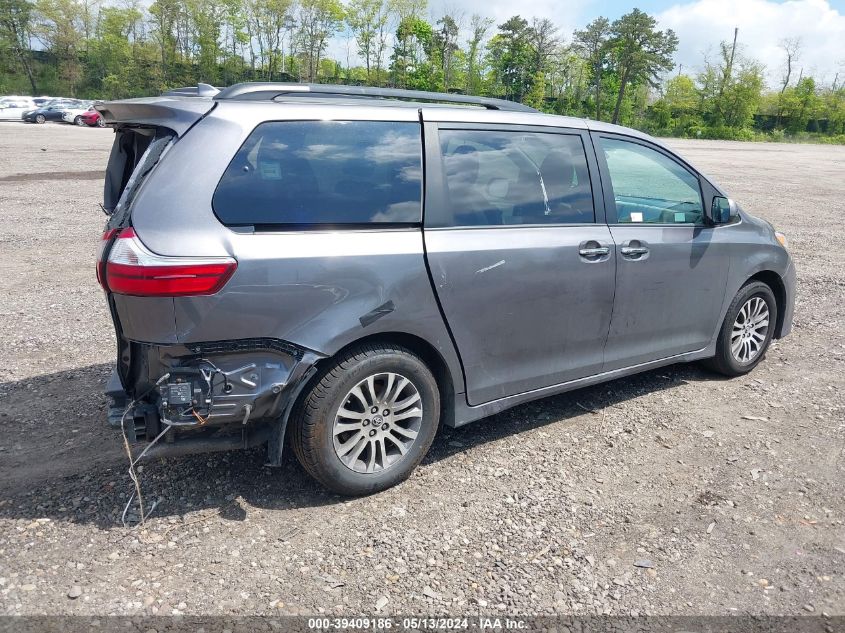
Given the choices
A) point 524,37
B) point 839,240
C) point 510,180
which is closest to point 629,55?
point 524,37

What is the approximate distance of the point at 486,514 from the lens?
3.43m

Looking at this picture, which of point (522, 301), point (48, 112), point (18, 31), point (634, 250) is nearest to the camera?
point (522, 301)

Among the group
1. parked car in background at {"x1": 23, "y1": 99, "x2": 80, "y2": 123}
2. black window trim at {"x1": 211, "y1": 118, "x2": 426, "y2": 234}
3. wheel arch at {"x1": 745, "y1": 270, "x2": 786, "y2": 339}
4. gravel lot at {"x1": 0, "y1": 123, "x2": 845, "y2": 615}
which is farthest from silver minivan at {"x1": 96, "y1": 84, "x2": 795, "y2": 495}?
parked car in background at {"x1": 23, "y1": 99, "x2": 80, "y2": 123}

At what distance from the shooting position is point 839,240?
11.7m

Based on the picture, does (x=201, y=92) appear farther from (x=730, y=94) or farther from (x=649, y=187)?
(x=730, y=94)

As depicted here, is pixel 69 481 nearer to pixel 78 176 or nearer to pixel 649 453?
pixel 649 453

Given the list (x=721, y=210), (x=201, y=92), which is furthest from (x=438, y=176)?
(x=721, y=210)

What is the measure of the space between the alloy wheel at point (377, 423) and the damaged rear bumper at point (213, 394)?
1.00 feet

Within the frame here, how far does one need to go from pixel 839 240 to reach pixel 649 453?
9.87m

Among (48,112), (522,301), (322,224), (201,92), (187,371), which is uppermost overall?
(201,92)

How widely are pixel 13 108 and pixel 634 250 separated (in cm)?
4862

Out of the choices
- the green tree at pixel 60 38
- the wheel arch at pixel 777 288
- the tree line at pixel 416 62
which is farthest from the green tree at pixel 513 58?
the wheel arch at pixel 777 288

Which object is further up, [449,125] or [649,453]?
[449,125]

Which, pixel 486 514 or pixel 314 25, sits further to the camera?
pixel 314 25
